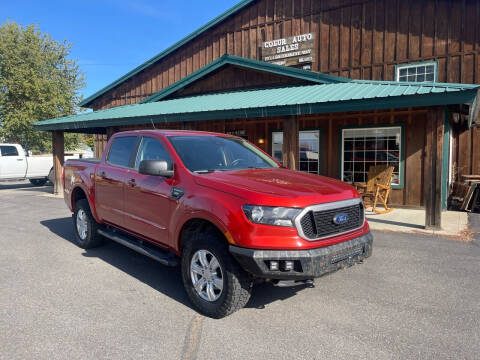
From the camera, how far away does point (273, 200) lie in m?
3.11

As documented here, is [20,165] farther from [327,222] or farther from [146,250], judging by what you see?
[327,222]

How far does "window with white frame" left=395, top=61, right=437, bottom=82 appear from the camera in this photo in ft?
38.2

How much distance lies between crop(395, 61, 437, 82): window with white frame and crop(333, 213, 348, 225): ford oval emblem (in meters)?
10.4

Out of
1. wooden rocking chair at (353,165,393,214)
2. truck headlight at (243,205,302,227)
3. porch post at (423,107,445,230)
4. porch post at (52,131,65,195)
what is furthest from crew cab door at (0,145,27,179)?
porch post at (423,107,445,230)

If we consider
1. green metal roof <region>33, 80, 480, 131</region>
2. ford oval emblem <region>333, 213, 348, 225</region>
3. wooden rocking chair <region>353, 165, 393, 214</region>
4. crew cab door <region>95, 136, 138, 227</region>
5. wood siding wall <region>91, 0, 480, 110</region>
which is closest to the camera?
ford oval emblem <region>333, 213, 348, 225</region>

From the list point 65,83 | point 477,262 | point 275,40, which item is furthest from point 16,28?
point 477,262

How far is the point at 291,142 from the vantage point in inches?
344

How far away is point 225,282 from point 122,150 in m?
2.81

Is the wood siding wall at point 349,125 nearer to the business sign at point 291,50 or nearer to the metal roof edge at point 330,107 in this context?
the metal roof edge at point 330,107

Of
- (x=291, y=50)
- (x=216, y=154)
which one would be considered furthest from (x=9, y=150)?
(x=216, y=154)

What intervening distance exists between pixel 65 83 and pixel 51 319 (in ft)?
139

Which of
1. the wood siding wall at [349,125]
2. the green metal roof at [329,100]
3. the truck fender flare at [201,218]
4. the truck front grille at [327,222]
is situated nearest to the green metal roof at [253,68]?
the green metal roof at [329,100]

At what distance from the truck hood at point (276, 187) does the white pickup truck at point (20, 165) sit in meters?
16.2

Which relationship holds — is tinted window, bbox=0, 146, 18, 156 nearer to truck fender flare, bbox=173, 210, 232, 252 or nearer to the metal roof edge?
the metal roof edge
